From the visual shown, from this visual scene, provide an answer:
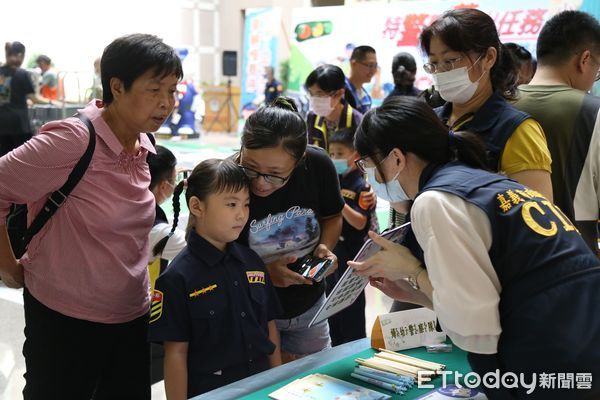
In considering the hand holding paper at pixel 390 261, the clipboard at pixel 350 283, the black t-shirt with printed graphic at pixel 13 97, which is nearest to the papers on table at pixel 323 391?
the clipboard at pixel 350 283

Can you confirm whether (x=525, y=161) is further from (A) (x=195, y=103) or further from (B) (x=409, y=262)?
(A) (x=195, y=103)

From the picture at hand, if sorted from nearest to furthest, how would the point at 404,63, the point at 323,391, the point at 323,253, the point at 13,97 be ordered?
the point at 323,391 → the point at 323,253 → the point at 404,63 → the point at 13,97

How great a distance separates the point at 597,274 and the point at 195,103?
1318 centimetres

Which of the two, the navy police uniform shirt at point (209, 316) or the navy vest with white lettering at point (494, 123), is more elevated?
the navy vest with white lettering at point (494, 123)

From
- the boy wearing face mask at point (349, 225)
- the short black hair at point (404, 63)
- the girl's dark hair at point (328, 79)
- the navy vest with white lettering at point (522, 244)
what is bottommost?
the boy wearing face mask at point (349, 225)

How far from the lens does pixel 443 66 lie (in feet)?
6.47

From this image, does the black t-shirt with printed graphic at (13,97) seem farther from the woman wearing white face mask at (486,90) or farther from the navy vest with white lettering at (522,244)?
the navy vest with white lettering at (522,244)

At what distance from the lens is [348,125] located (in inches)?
151

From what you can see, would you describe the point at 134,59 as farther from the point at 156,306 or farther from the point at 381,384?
the point at 381,384

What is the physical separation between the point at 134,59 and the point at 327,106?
2.29 metres

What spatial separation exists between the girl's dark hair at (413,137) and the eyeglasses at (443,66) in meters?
0.55

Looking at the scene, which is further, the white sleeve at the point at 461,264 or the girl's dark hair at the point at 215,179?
the girl's dark hair at the point at 215,179

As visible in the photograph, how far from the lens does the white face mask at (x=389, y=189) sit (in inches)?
59.6

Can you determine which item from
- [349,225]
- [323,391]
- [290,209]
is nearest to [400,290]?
[323,391]
